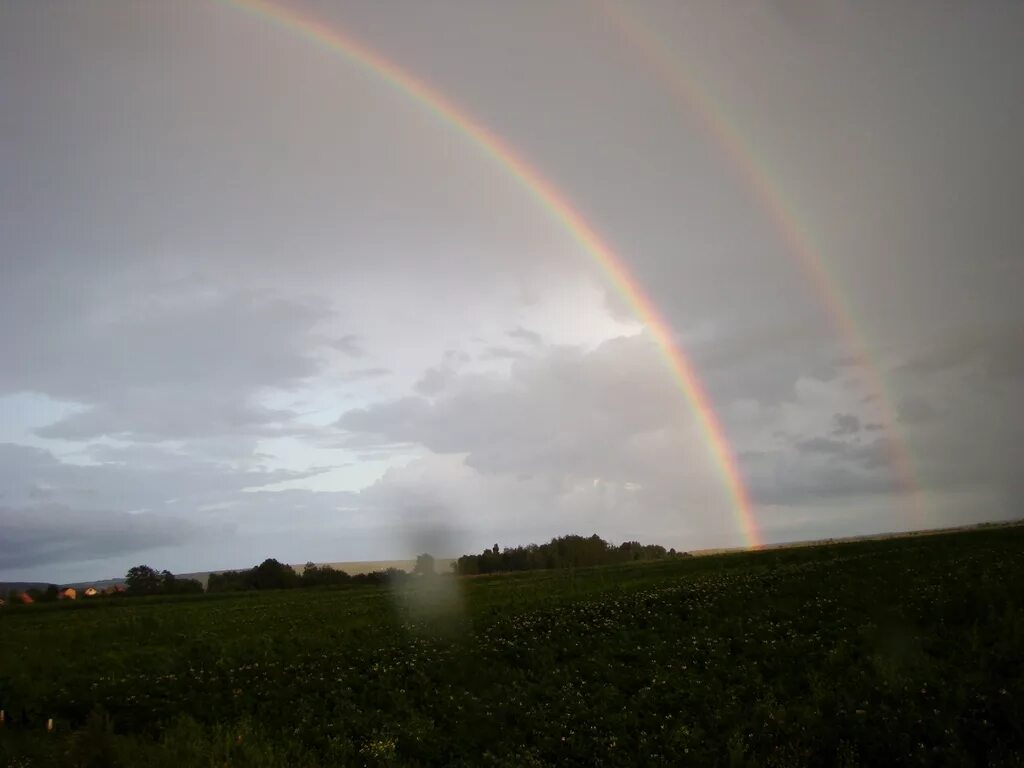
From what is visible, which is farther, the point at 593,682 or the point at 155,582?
the point at 155,582

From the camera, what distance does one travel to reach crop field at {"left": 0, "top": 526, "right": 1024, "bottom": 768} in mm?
18109

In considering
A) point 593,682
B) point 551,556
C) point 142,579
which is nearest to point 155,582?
point 142,579

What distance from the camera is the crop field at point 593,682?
1811 cm

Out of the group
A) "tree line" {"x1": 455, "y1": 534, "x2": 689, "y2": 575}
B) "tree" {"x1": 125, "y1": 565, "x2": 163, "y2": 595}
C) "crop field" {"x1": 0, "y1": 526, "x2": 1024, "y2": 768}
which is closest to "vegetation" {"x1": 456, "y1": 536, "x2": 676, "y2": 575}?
"tree line" {"x1": 455, "y1": 534, "x2": 689, "y2": 575}

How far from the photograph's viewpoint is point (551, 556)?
14938cm

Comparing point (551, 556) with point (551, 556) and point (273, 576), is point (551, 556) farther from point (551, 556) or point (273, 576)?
point (273, 576)

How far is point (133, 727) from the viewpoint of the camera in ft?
77.4

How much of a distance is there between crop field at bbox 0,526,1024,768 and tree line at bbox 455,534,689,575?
A: 11073 centimetres

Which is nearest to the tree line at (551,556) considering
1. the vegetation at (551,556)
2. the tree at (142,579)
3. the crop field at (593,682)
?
the vegetation at (551,556)

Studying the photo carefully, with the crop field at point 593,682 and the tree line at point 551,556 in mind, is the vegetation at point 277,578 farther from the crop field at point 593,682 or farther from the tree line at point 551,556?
the crop field at point 593,682

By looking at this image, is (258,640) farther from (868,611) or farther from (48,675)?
(868,611)

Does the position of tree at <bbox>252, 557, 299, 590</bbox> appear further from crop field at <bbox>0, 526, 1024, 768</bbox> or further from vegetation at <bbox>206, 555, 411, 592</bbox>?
crop field at <bbox>0, 526, 1024, 768</bbox>

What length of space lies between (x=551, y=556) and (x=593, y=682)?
421 ft

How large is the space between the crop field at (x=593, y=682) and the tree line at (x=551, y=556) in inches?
4360
